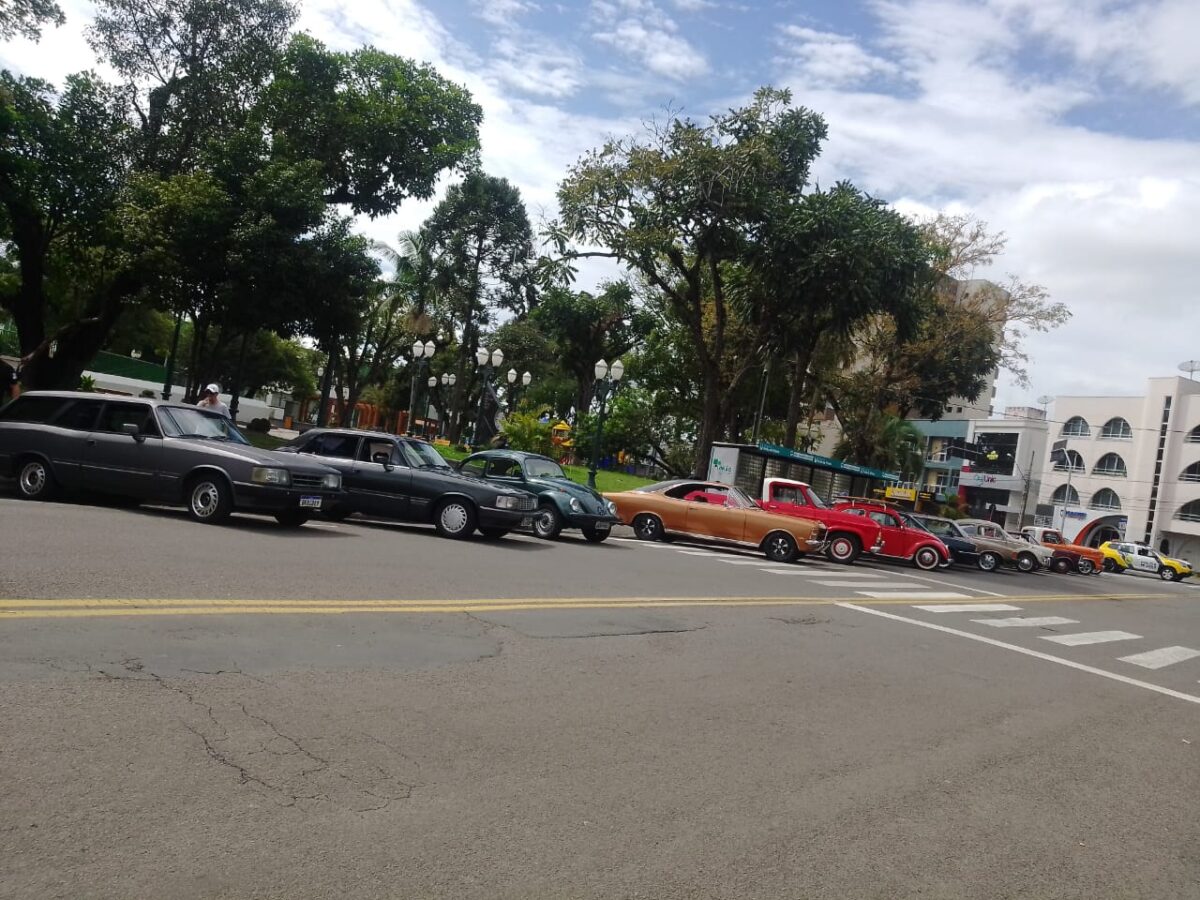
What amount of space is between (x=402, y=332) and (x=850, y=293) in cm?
2500

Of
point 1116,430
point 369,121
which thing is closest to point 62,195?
point 369,121

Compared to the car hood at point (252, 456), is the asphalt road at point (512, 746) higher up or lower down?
lower down

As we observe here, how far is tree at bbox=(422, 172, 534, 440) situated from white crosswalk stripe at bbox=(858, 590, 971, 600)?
104 feet

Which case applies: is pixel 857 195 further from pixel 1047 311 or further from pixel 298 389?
pixel 298 389

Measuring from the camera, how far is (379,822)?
398 cm

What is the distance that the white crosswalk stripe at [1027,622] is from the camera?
14.0 metres

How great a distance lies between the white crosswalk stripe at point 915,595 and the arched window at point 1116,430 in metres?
53.7

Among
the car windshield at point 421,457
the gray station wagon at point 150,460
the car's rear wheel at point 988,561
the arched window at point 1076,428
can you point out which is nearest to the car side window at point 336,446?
the car windshield at point 421,457

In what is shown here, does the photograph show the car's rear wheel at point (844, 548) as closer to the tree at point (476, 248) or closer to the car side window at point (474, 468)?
the car side window at point (474, 468)

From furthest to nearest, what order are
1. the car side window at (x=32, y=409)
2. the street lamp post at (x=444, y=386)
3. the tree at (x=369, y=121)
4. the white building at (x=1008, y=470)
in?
the white building at (x=1008, y=470)
the street lamp post at (x=444, y=386)
the tree at (x=369, y=121)
the car side window at (x=32, y=409)

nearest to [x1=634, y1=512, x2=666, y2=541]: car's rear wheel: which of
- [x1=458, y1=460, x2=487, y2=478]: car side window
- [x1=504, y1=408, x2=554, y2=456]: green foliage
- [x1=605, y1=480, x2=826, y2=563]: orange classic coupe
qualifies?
[x1=605, y1=480, x2=826, y2=563]: orange classic coupe

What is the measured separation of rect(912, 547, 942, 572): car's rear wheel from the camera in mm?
25094

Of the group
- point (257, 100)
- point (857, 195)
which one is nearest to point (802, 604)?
point (857, 195)

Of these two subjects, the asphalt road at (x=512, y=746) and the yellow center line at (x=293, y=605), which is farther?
the yellow center line at (x=293, y=605)
